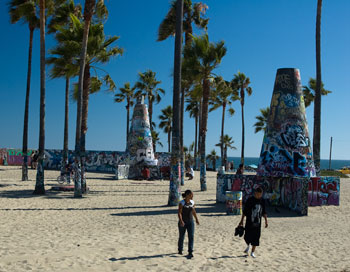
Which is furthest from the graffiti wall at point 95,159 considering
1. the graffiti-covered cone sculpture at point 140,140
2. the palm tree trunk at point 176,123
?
the palm tree trunk at point 176,123

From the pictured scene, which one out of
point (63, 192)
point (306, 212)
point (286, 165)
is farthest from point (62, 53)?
point (306, 212)

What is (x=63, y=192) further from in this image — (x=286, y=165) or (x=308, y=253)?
(x=308, y=253)

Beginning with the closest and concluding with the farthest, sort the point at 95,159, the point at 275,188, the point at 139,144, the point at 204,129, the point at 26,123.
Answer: the point at 275,188 < the point at 204,129 < the point at 26,123 < the point at 139,144 < the point at 95,159

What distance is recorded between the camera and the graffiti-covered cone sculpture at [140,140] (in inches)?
1111

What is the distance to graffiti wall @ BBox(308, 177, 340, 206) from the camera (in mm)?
15359

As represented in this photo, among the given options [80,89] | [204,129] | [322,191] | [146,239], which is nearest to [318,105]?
[322,191]

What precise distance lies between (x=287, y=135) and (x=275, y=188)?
253cm

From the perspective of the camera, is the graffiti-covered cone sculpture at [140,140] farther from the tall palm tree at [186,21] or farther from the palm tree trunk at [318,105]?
the palm tree trunk at [318,105]

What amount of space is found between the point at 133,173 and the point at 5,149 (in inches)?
769

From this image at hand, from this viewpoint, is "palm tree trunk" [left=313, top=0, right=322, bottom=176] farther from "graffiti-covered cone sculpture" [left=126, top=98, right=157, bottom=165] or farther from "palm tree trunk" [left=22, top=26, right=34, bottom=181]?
"palm tree trunk" [left=22, top=26, right=34, bottom=181]

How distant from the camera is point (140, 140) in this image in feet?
93.2

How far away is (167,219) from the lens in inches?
457

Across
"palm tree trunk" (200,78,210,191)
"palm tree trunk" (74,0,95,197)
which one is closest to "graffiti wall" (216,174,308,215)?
"palm tree trunk" (200,78,210,191)

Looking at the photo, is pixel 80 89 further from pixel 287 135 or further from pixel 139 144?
pixel 139 144
